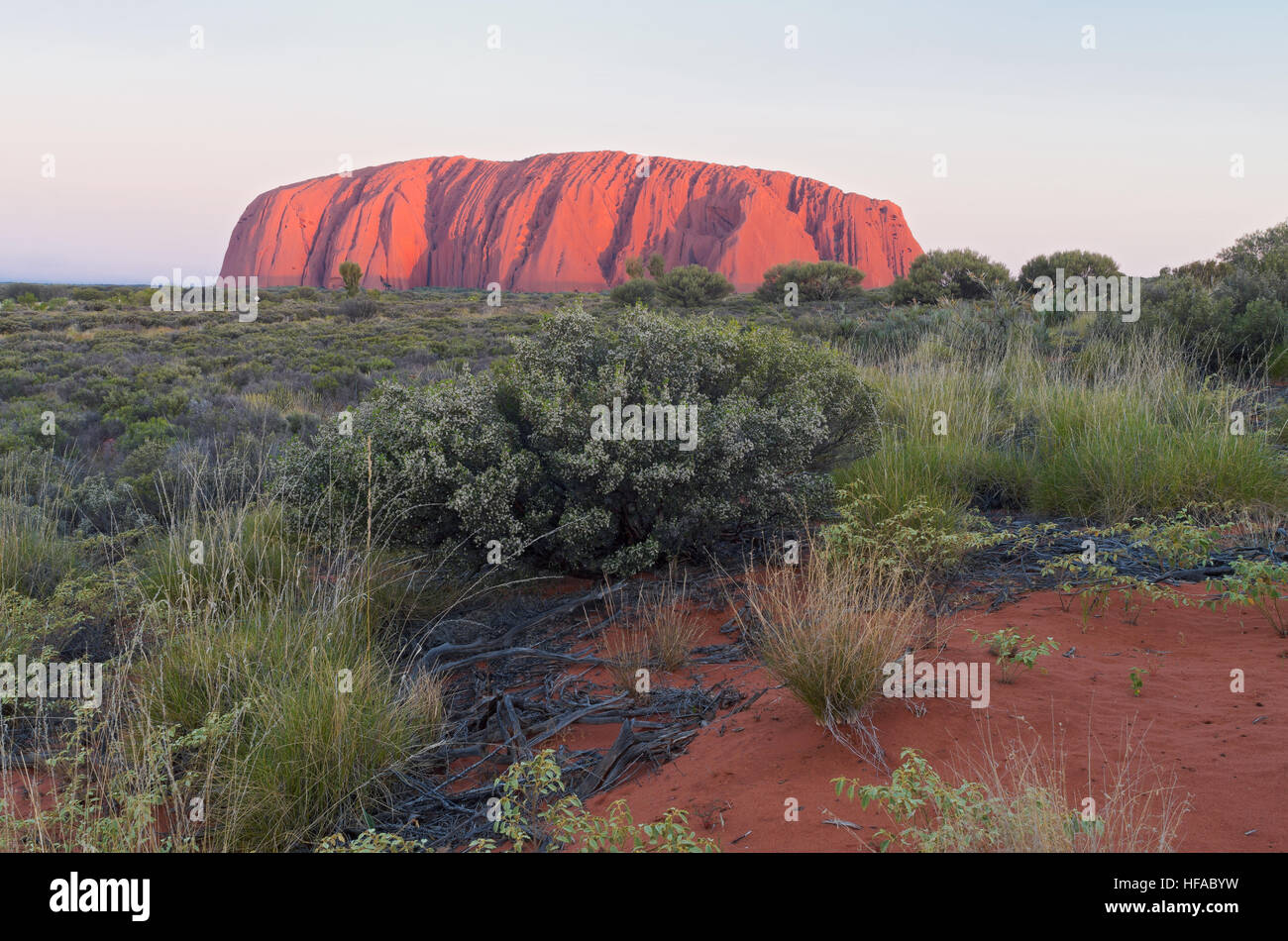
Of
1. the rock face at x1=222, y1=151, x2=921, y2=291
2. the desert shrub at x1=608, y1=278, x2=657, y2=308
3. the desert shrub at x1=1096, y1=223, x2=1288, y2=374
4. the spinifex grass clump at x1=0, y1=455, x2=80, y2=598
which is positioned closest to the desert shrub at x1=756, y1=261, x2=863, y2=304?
the desert shrub at x1=608, y1=278, x2=657, y2=308

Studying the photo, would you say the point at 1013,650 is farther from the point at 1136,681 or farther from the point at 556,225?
the point at 556,225

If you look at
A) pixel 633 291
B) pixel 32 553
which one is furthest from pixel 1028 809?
pixel 633 291

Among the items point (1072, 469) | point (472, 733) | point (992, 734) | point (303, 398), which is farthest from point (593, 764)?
point (303, 398)

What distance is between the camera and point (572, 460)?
4898 millimetres

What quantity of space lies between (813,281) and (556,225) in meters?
55.1

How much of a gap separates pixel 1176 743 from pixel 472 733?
109 inches

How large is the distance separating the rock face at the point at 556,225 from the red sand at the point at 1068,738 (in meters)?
77.6

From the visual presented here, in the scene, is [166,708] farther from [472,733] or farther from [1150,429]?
[1150,429]

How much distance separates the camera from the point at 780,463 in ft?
18.4

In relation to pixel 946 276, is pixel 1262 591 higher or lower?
lower

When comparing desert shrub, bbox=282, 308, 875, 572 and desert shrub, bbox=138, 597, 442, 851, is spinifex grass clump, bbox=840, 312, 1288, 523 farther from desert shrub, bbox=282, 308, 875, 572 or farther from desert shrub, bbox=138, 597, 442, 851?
desert shrub, bbox=138, 597, 442, 851

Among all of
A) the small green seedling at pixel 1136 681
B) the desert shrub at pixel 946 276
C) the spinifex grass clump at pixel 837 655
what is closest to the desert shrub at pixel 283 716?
the spinifex grass clump at pixel 837 655

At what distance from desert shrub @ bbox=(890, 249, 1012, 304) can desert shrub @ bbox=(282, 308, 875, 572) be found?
1951 centimetres

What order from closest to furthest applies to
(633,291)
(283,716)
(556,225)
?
1. (283,716)
2. (633,291)
3. (556,225)
